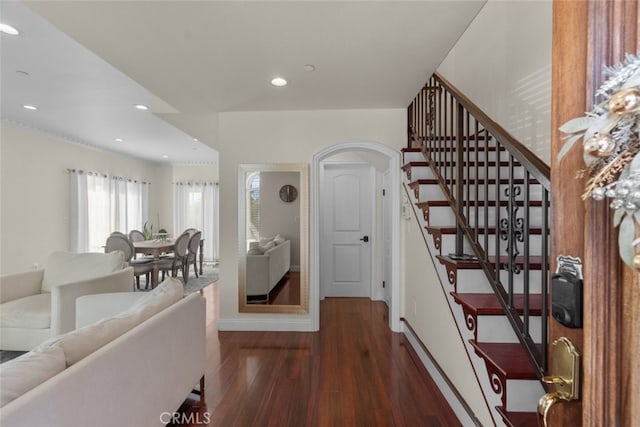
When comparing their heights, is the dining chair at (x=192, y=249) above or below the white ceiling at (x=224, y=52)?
below

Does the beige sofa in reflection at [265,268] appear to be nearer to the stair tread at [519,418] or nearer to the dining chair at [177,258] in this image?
the dining chair at [177,258]

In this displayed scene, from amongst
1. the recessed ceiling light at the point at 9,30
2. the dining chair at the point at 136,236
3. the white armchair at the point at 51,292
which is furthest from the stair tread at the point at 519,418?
the dining chair at the point at 136,236

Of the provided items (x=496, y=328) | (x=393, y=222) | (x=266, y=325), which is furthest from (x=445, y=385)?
(x=266, y=325)

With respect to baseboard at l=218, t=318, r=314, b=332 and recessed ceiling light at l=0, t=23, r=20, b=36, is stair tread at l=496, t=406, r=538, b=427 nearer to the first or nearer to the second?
baseboard at l=218, t=318, r=314, b=332

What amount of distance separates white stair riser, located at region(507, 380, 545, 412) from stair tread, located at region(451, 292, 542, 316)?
342 mm

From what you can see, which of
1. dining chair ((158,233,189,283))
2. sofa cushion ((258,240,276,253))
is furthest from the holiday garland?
dining chair ((158,233,189,283))

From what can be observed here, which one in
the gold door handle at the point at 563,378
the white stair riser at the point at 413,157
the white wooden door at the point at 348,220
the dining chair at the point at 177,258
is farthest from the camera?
the dining chair at the point at 177,258

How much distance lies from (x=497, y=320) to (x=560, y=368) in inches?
42.3

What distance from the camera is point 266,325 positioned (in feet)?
11.8

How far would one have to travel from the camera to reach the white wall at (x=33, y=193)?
473cm

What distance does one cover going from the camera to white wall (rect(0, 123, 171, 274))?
4727 millimetres

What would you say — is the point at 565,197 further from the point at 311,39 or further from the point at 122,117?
the point at 122,117

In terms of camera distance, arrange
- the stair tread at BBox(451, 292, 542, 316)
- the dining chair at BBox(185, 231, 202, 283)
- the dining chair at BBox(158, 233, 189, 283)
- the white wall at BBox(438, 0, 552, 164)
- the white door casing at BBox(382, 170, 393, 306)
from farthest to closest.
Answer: the dining chair at BBox(185, 231, 202, 283)
the dining chair at BBox(158, 233, 189, 283)
the white door casing at BBox(382, 170, 393, 306)
the white wall at BBox(438, 0, 552, 164)
the stair tread at BBox(451, 292, 542, 316)

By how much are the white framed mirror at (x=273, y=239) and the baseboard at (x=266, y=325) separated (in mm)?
121
